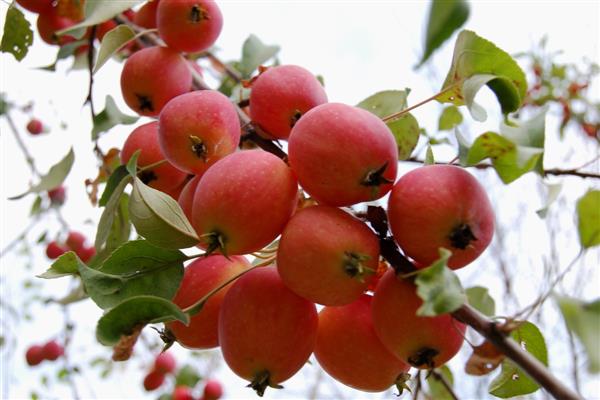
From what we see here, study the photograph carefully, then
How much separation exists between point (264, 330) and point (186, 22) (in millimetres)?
725

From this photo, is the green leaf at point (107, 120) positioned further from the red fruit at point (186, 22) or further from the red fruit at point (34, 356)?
the red fruit at point (34, 356)

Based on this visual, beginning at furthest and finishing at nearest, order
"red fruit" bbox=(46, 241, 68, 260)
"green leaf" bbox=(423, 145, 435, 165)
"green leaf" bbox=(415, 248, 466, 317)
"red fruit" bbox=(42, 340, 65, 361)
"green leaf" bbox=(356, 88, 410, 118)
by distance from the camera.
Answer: "red fruit" bbox=(42, 340, 65, 361) → "red fruit" bbox=(46, 241, 68, 260) → "green leaf" bbox=(356, 88, 410, 118) → "green leaf" bbox=(423, 145, 435, 165) → "green leaf" bbox=(415, 248, 466, 317)

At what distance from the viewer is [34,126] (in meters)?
2.68

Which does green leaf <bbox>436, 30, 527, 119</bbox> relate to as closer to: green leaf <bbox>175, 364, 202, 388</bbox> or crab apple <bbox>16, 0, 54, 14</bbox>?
crab apple <bbox>16, 0, 54, 14</bbox>

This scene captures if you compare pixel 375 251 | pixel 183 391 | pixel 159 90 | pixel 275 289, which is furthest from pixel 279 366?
pixel 183 391

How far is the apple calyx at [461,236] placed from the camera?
26.3 inches

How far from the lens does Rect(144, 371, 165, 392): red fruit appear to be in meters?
2.41

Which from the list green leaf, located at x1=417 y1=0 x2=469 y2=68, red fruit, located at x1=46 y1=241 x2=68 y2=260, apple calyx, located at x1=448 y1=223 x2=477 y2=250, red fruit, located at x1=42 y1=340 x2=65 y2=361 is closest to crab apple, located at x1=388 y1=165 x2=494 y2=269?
apple calyx, located at x1=448 y1=223 x2=477 y2=250

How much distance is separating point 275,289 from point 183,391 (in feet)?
5.49

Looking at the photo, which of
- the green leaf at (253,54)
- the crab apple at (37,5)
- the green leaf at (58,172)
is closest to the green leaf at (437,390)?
the green leaf at (253,54)

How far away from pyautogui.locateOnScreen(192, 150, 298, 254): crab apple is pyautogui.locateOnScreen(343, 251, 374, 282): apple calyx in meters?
0.12

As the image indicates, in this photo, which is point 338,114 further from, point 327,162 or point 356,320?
point 356,320

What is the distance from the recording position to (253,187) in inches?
28.1

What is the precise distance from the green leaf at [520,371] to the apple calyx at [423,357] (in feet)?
0.44
